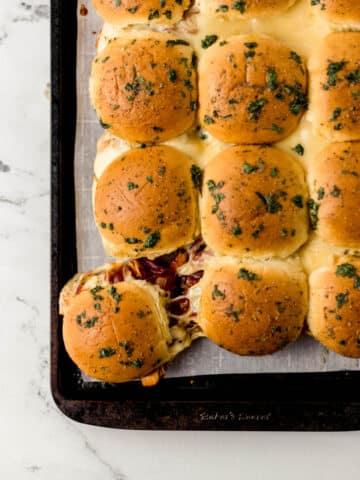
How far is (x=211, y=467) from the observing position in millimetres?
1979

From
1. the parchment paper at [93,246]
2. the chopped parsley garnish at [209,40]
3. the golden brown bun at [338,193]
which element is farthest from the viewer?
the parchment paper at [93,246]

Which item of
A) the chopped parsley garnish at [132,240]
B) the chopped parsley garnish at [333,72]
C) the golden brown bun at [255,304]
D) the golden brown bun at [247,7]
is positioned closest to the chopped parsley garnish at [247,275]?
the golden brown bun at [255,304]

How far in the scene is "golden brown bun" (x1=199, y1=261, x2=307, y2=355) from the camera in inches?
61.0

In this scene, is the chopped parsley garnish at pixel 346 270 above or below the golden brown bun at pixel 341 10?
below

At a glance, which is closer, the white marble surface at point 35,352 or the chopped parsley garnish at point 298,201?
the chopped parsley garnish at point 298,201

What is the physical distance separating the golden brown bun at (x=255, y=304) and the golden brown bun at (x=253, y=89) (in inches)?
12.8

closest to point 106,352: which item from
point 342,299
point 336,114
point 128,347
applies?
point 128,347

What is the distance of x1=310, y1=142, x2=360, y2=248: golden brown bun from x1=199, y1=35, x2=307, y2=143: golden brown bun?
0.13 metres

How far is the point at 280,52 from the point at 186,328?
0.74 meters

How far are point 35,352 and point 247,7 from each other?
1.22 m

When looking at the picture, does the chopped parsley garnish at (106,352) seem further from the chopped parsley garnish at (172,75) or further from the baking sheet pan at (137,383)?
the chopped parsley garnish at (172,75)

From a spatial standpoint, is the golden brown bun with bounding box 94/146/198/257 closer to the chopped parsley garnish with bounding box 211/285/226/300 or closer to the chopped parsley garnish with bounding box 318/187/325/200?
the chopped parsley garnish with bounding box 211/285/226/300

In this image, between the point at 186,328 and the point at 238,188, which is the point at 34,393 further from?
the point at 238,188

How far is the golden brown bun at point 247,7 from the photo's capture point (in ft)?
5.12
